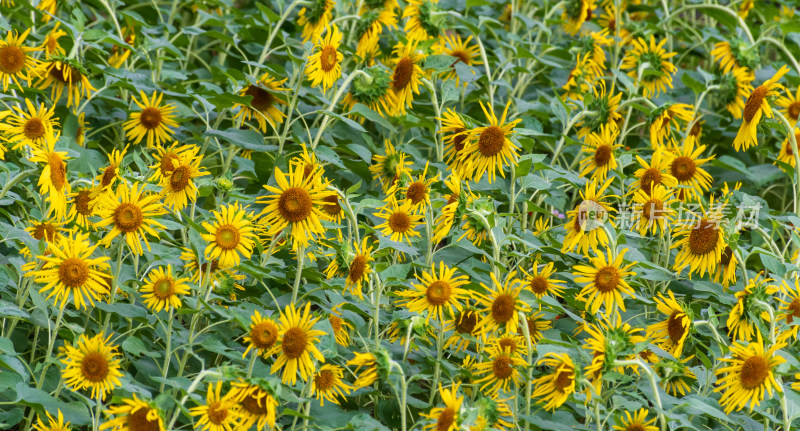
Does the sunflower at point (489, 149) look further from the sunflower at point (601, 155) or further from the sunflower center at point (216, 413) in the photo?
the sunflower center at point (216, 413)

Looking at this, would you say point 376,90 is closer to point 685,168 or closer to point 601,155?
point 601,155

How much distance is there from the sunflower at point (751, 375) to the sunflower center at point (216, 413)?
109 cm

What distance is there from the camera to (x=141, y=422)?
170 centimetres

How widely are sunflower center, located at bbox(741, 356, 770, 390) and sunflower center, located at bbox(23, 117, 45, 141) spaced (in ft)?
6.14

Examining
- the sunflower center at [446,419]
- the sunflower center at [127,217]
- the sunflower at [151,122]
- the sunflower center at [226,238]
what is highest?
the sunflower center at [127,217]

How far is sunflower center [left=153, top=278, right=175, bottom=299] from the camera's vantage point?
2.14 meters

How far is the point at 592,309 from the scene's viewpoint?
215 centimetres

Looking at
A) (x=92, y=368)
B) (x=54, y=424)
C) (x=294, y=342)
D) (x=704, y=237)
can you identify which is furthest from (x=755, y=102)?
(x=54, y=424)

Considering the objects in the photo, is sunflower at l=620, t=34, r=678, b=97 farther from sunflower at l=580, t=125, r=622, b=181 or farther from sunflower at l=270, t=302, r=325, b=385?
sunflower at l=270, t=302, r=325, b=385

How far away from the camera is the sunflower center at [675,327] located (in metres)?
2.29

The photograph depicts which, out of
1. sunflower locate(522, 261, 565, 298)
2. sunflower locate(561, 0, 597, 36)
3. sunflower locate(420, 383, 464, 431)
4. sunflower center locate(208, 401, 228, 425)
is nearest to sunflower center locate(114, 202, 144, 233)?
sunflower center locate(208, 401, 228, 425)

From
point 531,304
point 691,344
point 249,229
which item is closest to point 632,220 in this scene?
point 691,344

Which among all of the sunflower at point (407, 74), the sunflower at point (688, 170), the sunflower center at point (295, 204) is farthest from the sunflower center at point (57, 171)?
the sunflower at point (688, 170)

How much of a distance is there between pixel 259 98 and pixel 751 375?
70.3 inches
